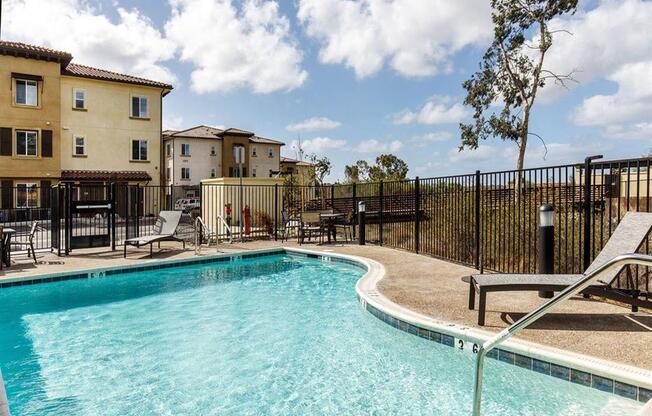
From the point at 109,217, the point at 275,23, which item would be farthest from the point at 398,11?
the point at 109,217

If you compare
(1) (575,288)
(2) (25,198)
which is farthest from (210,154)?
(1) (575,288)

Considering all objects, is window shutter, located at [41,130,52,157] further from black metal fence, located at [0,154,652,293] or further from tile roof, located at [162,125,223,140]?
tile roof, located at [162,125,223,140]

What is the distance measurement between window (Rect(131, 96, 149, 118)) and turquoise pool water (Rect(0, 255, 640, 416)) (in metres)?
22.9

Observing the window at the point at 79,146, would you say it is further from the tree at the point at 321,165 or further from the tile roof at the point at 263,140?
the tile roof at the point at 263,140

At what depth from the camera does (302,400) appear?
3758 mm

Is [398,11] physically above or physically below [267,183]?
above

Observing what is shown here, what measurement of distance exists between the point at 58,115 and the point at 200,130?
17.9 metres

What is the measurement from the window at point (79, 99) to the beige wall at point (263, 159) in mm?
19179

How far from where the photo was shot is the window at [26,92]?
23.5 metres

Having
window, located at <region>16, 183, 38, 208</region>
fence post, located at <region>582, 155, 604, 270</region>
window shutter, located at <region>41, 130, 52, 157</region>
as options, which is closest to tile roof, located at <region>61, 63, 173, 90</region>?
window shutter, located at <region>41, 130, 52, 157</region>

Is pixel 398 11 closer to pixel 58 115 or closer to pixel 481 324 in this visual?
pixel 481 324

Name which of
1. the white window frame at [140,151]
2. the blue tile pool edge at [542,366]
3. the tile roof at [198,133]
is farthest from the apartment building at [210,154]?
the blue tile pool edge at [542,366]

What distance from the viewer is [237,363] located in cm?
461

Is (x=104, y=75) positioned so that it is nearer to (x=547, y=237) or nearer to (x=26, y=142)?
(x=26, y=142)
